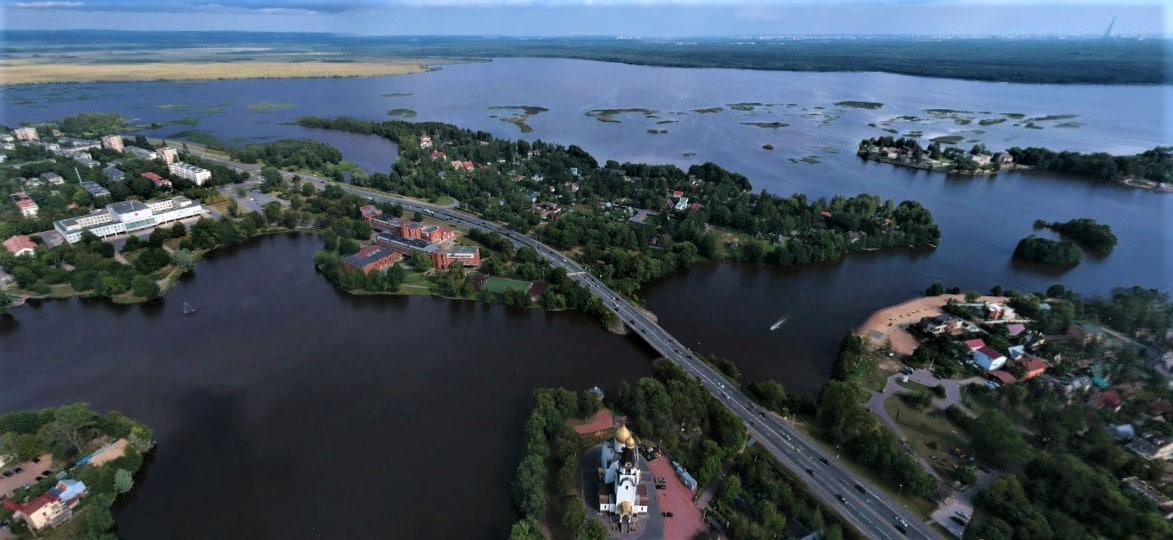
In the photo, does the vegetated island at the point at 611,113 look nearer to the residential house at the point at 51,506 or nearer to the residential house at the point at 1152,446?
the residential house at the point at 1152,446

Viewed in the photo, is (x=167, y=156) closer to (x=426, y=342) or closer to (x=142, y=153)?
(x=142, y=153)

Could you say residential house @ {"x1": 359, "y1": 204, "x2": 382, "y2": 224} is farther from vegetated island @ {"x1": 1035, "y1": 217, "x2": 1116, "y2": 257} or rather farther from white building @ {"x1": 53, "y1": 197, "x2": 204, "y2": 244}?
vegetated island @ {"x1": 1035, "y1": 217, "x2": 1116, "y2": 257}

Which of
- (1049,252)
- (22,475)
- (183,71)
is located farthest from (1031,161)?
(183,71)

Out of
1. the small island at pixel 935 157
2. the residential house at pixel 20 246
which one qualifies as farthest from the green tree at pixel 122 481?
the small island at pixel 935 157

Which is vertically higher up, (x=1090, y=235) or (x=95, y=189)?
(x=1090, y=235)

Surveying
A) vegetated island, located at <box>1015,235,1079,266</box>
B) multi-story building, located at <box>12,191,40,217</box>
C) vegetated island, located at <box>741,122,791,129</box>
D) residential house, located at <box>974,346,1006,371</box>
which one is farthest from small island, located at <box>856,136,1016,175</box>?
multi-story building, located at <box>12,191,40,217</box>

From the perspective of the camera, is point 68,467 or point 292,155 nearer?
point 68,467

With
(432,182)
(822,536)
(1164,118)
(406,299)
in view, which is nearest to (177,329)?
(406,299)
